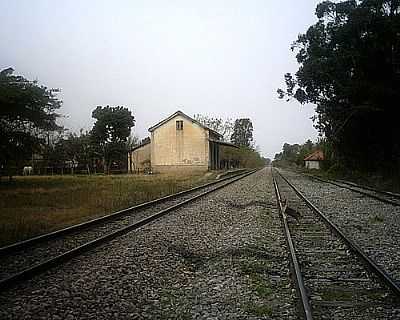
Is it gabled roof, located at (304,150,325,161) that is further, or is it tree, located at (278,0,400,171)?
gabled roof, located at (304,150,325,161)

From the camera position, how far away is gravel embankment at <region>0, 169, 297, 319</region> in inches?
198

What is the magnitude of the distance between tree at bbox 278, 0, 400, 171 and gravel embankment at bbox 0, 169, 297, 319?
68.4ft

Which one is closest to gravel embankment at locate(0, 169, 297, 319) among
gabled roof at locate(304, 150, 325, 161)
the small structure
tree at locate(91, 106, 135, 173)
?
tree at locate(91, 106, 135, 173)

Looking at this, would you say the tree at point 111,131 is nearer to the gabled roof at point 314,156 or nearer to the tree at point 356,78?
the tree at point 356,78

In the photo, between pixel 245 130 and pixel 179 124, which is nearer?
pixel 179 124

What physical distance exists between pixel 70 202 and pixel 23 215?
3.98m

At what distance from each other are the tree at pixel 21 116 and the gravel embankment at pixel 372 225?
58.4 feet

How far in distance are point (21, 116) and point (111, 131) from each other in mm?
37637

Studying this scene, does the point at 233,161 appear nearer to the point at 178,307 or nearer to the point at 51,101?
the point at 51,101

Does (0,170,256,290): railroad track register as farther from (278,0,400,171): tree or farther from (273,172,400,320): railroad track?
(278,0,400,171): tree

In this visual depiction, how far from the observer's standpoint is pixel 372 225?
38.4 feet

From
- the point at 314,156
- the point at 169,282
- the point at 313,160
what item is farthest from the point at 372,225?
the point at 313,160

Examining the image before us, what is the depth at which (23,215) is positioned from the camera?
43.8ft

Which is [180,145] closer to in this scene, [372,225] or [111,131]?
[111,131]
